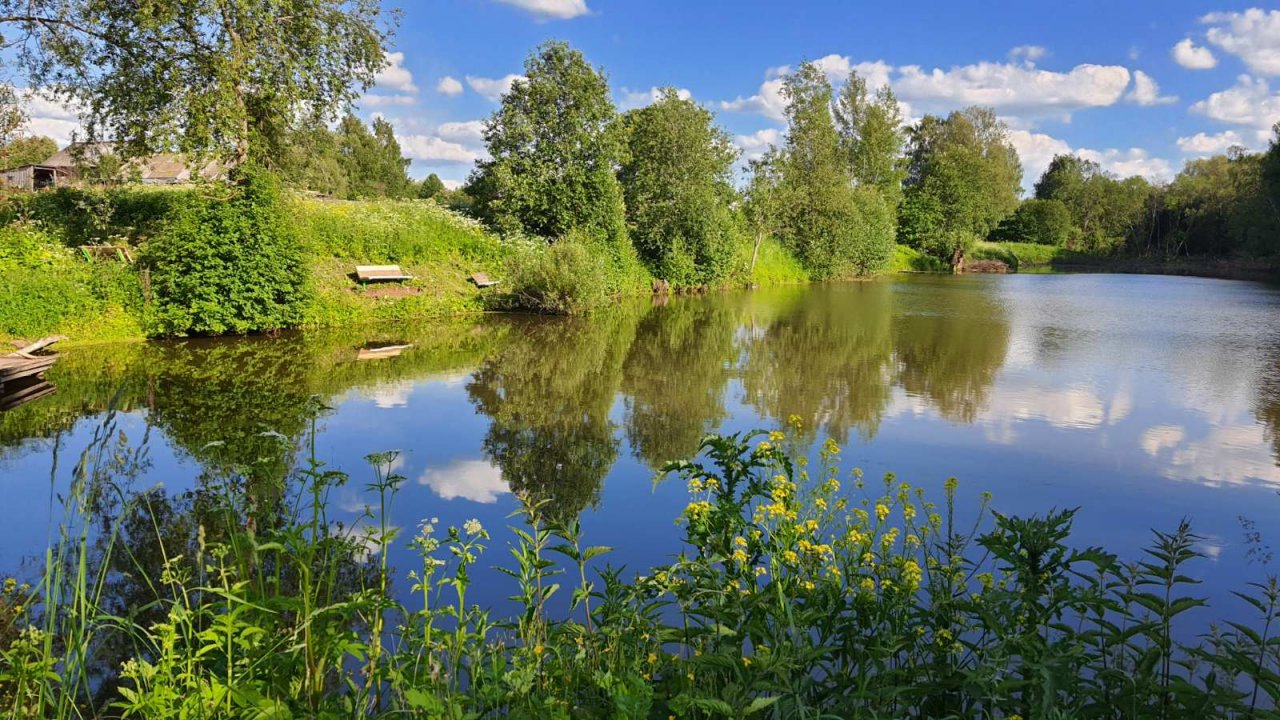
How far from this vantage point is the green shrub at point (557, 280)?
20297 millimetres

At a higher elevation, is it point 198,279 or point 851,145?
point 851,145

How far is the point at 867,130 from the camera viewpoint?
46.4 m

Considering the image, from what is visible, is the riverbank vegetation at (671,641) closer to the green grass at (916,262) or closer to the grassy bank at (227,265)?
the grassy bank at (227,265)

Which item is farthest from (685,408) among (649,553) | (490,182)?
(490,182)

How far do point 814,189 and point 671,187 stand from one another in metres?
13.1

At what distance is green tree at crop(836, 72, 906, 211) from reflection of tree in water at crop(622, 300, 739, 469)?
30.9 metres

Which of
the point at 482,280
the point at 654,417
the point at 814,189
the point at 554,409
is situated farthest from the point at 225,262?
the point at 814,189

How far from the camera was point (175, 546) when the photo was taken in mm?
5035

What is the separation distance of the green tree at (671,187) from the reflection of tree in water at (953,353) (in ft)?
29.4

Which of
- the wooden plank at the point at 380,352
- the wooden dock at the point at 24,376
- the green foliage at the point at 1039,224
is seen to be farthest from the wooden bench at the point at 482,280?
the green foliage at the point at 1039,224

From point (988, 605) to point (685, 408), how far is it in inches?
275

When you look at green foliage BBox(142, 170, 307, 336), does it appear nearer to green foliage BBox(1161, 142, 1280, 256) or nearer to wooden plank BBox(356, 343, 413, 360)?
wooden plank BBox(356, 343, 413, 360)

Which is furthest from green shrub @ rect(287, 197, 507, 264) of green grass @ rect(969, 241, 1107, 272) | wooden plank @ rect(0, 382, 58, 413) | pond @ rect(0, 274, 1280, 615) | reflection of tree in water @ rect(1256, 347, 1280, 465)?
green grass @ rect(969, 241, 1107, 272)

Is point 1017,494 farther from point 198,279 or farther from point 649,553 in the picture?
point 198,279
